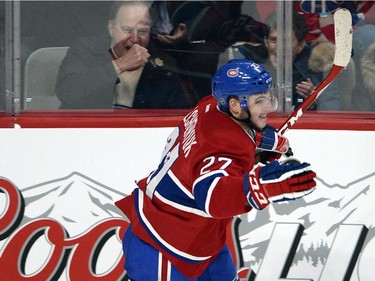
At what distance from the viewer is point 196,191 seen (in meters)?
3.50

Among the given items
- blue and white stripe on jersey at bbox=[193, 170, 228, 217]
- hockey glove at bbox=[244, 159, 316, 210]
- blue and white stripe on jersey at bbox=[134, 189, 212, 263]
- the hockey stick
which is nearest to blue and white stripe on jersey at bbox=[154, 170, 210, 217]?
blue and white stripe on jersey at bbox=[134, 189, 212, 263]

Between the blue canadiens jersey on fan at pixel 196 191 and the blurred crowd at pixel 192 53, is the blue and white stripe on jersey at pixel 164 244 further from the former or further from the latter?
the blurred crowd at pixel 192 53

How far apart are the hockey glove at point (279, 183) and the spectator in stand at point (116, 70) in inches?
60.3

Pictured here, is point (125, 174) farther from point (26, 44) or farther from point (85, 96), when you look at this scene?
point (26, 44)

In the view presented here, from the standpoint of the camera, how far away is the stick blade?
165 inches

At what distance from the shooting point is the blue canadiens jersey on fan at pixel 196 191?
345 centimetres

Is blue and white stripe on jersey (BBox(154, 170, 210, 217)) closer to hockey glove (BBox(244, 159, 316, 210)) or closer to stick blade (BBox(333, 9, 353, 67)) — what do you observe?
hockey glove (BBox(244, 159, 316, 210))

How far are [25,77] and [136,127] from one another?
513 millimetres

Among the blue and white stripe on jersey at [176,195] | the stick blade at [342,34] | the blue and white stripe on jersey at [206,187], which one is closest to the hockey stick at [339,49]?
the stick blade at [342,34]

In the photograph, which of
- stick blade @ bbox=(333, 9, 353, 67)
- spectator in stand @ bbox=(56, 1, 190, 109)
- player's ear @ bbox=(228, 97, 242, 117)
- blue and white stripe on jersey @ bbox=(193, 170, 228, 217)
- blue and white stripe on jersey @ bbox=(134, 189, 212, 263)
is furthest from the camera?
spectator in stand @ bbox=(56, 1, 190, 109)

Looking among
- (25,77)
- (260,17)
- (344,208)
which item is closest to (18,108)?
→ (25,77)

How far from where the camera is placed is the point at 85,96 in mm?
4832

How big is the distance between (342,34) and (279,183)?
1.10 meters

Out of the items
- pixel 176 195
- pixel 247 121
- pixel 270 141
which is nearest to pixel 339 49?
pixel 270 141
